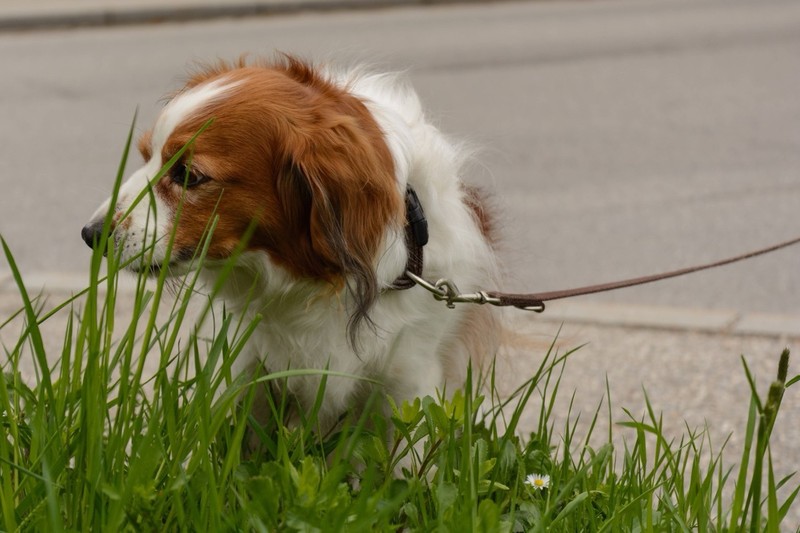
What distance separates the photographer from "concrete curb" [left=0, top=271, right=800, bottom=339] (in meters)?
4.39

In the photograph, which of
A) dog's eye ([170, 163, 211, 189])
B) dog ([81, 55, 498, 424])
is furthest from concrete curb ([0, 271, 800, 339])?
dog's eye ([170, 163, 211, 189])

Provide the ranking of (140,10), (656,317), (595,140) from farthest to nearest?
(140,10)
(595,140)
(656,317)

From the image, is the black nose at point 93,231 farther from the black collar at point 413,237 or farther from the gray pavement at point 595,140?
the gray pavement at point 595,140

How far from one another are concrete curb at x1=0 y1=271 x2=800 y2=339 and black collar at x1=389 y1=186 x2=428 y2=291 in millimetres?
1510

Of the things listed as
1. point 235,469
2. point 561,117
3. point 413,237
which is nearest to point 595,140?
point 561,117

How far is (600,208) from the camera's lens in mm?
6152

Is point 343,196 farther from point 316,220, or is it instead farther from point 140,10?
point 140,10

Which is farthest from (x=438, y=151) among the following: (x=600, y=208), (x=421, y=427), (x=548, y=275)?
(x=600, y=208)

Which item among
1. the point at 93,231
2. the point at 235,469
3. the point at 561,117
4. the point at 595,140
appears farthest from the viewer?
the point at 561,117

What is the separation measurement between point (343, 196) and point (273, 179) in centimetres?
17

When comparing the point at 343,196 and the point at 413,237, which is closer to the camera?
the point at 343,196

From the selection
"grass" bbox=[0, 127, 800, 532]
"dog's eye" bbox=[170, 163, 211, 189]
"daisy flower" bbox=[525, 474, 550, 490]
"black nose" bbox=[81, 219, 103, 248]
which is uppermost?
"dog's eye" bbox=[170, 163, 211, 189]

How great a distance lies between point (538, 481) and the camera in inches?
98.2

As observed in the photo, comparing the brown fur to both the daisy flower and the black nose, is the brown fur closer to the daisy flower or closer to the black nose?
the black nose
